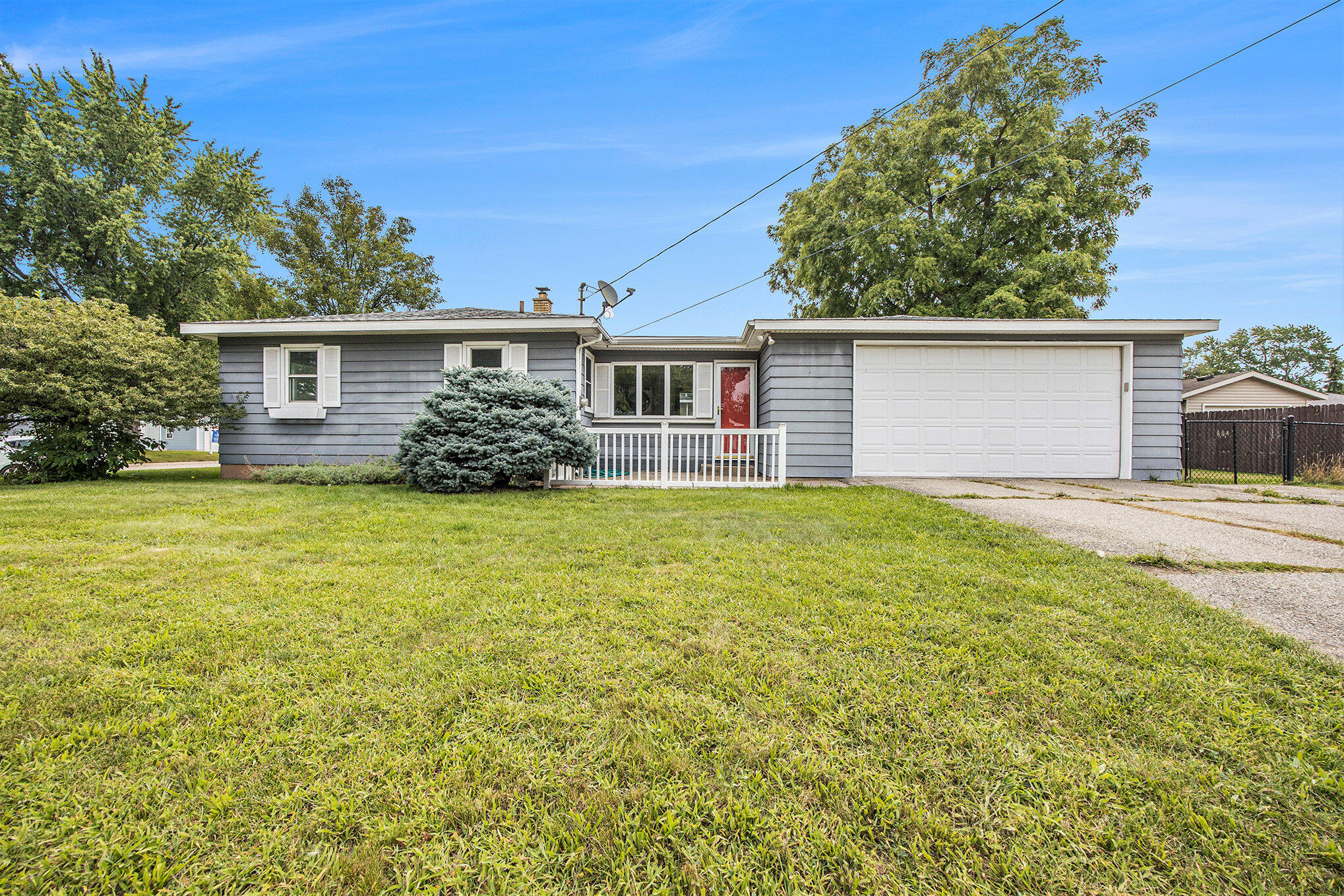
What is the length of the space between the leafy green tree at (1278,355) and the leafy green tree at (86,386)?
44205mm

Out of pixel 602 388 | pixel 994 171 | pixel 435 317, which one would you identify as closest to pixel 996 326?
pixel 994 171

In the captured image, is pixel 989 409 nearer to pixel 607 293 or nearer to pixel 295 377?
pixel 607 293

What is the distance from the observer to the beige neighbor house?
16.2 metres

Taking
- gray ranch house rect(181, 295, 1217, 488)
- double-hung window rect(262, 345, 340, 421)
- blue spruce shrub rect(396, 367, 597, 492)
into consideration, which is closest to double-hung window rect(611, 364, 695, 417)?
gray ranch house rect(181, 295, 1217, 488)

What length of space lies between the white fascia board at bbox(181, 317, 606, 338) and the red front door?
3218 mm

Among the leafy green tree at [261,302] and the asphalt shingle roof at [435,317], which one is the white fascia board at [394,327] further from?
the leafy green tree at [261,302]

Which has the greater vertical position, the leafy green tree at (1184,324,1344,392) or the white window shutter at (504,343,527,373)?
the leafy green tree at (1184,324,1344,392)

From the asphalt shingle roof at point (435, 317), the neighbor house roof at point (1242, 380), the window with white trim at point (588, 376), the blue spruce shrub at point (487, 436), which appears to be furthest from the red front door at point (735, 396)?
the neighbor house roof at point (1242, 380)

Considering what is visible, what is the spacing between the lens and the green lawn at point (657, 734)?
1138 millimetres

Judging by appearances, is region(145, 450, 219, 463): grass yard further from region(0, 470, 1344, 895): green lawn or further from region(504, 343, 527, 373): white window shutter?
region(0, 470, 1344, 895): green lawn

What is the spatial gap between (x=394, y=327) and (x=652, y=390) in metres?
4.93

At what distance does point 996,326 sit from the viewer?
804cm

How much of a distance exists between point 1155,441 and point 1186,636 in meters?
8.22

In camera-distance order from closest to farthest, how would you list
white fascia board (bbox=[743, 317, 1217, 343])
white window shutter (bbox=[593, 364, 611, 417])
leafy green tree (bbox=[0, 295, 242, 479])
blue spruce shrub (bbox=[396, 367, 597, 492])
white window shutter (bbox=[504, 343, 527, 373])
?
blue spruce shrub (bbox=[396, 367, 597, 492])
leafy green tree (bbox=[0, 295, 242, 479])
white fascia board (bbox=[743, 317, 1217, 343])
white window shutter (bbox=[504, 343, 527, 373])
white window shutter (bbox=[593, 364, 611, 417])
